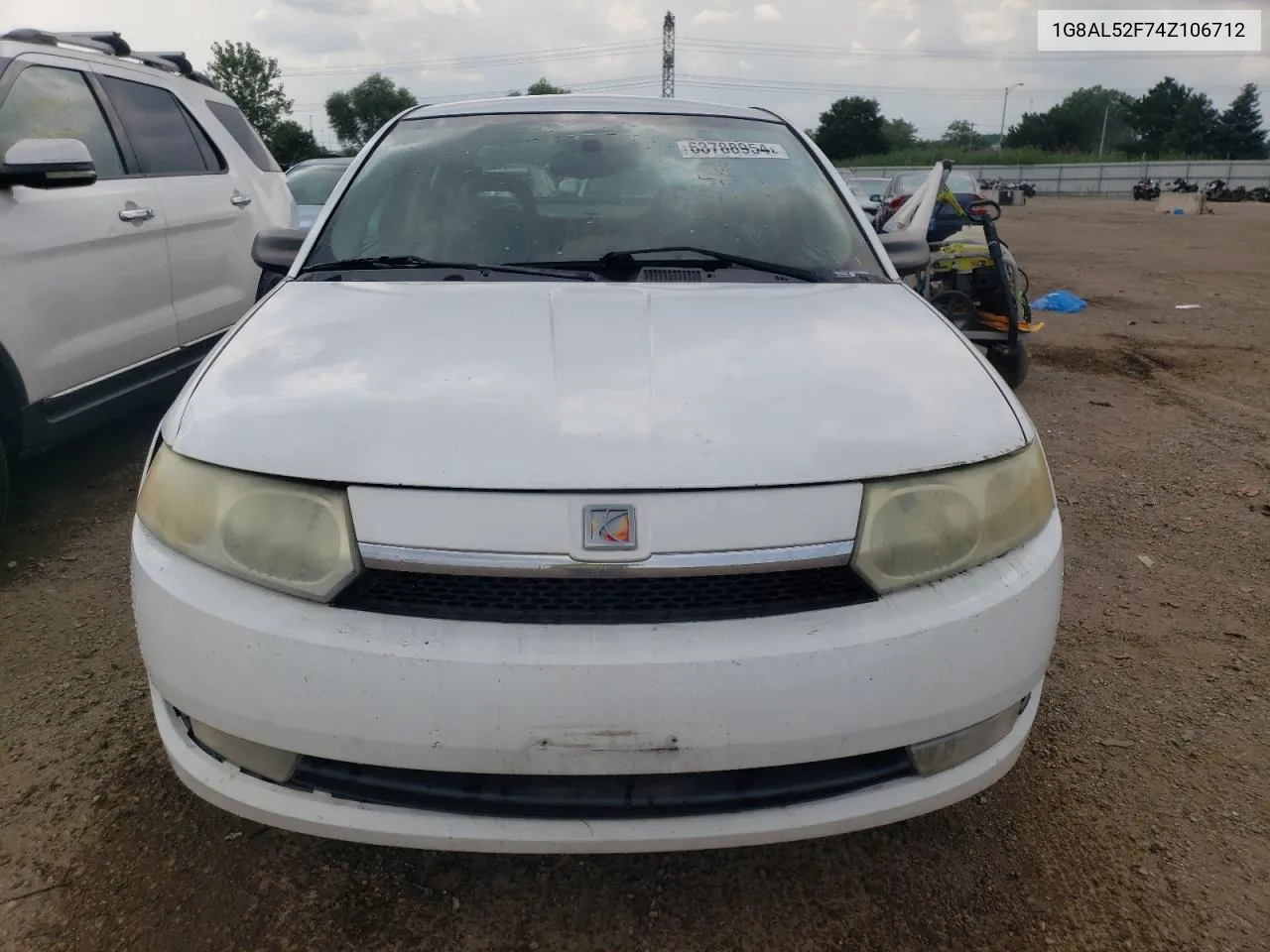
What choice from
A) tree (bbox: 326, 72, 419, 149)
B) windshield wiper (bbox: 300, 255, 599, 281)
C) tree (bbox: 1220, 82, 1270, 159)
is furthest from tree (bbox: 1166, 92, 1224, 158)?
windshield wiper (bbox: 300, 255, 599, 281)

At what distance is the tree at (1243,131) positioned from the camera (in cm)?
7062

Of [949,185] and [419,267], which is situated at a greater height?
[419,267]

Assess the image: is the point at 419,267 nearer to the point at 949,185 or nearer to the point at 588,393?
the point at 588,393

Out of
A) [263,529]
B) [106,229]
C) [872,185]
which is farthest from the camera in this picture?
[872,185]

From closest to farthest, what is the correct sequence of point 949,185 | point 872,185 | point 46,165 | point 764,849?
point 764,849
point 46,165
point 949,185
point 872,185

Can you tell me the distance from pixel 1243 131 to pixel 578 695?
3545 inches

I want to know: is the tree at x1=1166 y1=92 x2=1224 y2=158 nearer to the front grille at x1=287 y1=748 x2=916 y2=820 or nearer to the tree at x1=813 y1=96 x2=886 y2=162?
the tree at x1=813 y1=96 x2=886 y2=162

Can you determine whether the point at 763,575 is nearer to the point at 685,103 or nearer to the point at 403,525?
the point at 403,525

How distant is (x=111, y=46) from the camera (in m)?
4.23

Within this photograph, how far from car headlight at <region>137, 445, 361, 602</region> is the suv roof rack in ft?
9.81

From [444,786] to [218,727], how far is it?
0.39 metres

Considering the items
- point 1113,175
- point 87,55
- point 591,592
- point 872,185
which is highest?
point 87,55

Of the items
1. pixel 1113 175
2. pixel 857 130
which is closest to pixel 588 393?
pixel 1113 175

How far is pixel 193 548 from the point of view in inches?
60.4
